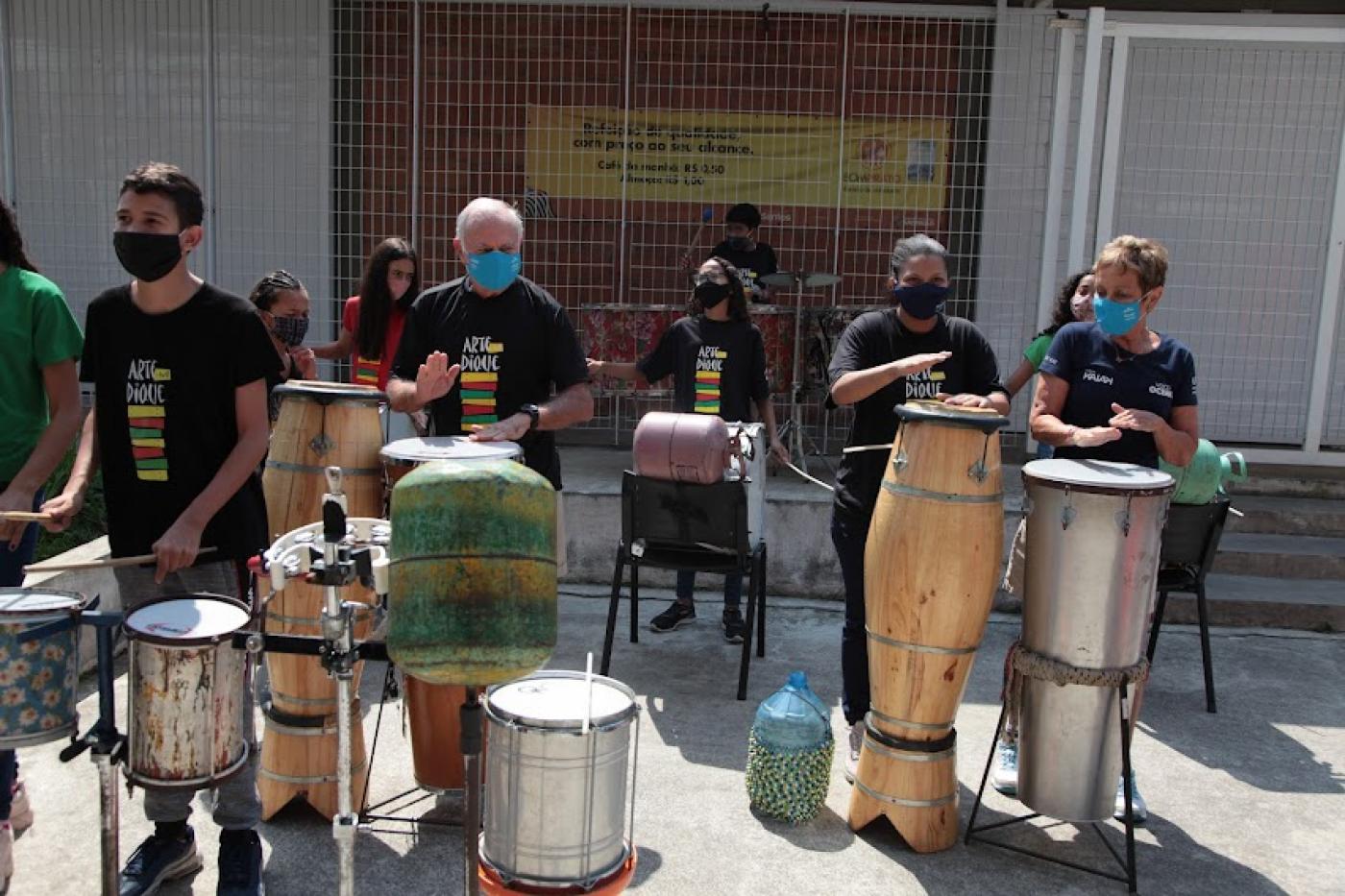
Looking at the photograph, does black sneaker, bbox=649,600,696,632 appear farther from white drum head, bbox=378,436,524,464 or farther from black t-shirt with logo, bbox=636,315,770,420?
white drum head, bbox=378,436,524,464

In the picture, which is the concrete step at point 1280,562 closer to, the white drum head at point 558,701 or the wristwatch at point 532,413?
the wristwatch at point 532,413

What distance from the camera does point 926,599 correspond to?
3385 mm

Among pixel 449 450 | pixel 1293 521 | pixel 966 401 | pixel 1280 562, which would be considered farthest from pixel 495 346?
pixel 1293 521

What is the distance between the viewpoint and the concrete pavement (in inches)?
133

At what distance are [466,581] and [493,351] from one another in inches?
65.7

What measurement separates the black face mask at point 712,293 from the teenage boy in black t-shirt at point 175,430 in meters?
Result: 2.85

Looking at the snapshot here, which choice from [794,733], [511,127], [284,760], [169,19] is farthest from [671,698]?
[169,19]

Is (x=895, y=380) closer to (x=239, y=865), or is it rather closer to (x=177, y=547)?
(x=177, y=547)

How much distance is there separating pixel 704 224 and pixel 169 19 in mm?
Result: 3927

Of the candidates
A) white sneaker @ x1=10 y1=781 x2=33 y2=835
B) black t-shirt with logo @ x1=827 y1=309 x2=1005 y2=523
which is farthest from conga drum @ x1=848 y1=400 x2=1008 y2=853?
white sneaker @ x1=10 y1=781 x2=33 y2=835

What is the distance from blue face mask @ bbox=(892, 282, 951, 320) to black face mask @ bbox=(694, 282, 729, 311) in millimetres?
1873

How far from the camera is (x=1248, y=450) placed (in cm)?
699

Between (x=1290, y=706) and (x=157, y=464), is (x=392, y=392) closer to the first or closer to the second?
(x=157, y=464)

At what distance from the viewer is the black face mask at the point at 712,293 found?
223 inches
